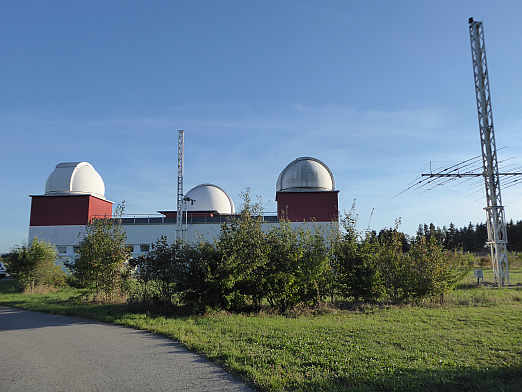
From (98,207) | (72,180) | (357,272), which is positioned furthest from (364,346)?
(72,180)

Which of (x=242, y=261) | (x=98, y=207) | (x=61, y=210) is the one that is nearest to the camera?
(x=242, y=261)

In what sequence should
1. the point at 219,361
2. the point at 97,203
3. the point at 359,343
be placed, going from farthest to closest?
the point at 97,203, the point at 359,343, the point at 219,361

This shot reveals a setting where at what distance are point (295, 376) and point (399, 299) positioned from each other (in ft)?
29.0

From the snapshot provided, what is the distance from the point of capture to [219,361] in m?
5.82

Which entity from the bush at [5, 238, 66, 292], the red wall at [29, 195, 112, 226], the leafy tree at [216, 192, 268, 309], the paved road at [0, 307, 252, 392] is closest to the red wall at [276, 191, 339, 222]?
the red wall at [29, 195, 112, 226]

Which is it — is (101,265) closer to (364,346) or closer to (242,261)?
(242,261)

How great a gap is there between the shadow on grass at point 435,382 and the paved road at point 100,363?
118cm

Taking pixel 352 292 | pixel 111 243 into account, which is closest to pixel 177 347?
A: pixel 352 292

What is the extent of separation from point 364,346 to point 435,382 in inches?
73.6

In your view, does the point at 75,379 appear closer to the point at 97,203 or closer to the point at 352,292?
the point at 352,292

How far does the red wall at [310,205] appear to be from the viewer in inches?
1228

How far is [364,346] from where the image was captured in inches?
260

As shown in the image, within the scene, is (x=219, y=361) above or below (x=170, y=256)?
below

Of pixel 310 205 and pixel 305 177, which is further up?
pixel 305 177
